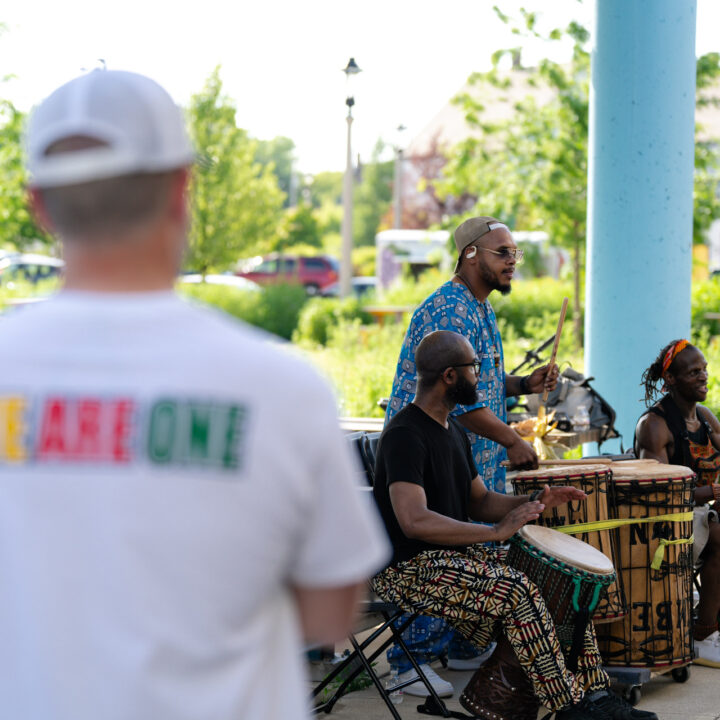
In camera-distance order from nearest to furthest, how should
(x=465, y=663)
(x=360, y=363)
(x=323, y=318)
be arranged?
(x=465, y=663)
(x=360, y=363)
(x=323, y=318)

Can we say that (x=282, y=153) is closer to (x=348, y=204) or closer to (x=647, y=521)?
(x=348, y=204)

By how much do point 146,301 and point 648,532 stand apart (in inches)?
153

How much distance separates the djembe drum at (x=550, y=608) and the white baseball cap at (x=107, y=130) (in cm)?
328

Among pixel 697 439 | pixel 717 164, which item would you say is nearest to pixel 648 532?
pixel 697 439

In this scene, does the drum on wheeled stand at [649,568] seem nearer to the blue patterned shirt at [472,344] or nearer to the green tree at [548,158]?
the blue patterned shirt at [472,344]

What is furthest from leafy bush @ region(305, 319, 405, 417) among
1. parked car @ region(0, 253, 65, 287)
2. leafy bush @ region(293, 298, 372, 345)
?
parked car @ region(0, 253, 65, 287)

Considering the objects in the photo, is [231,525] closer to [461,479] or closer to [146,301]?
[146,301]

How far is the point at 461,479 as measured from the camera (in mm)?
4742

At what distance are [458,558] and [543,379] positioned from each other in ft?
4.50

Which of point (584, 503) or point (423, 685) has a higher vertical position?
point (584, 503)

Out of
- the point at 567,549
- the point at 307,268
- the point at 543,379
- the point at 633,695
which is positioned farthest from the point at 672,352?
the point at 307,268

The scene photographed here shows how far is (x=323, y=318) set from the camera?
20547mm

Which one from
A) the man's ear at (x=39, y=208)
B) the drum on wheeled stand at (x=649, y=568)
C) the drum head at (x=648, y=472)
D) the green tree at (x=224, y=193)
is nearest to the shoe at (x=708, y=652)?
the drum on wheeled stand at (x=649, y=568)

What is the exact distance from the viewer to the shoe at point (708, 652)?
560cm
